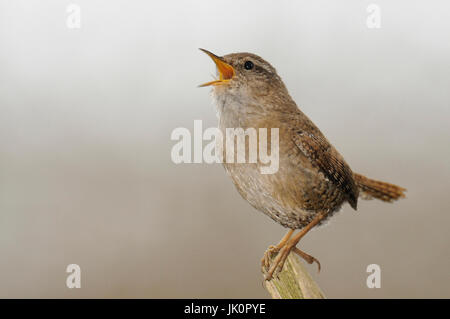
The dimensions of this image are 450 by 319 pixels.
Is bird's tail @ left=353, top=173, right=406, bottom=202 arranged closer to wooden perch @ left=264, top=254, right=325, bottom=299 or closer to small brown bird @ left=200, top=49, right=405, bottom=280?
small brown bird @ left=200, top=49, right=405, bottom=280

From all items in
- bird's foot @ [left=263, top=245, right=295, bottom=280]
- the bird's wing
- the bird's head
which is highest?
the bird's head

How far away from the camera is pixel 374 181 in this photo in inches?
119

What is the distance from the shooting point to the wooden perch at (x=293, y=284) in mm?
1991

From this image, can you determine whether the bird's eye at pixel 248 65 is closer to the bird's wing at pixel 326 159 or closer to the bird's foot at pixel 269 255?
the bird's wing at pixel 326 159

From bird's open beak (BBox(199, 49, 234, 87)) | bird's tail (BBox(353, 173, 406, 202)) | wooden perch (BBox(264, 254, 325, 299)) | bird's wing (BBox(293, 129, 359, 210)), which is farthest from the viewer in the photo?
bird's tail (BBox(353, 173, 406, 202))

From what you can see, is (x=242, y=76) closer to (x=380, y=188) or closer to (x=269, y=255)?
(x=269, y=255)

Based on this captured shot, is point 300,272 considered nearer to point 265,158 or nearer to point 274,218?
point 274,218

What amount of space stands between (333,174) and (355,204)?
0.33 m

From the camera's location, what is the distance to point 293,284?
7.01 ft

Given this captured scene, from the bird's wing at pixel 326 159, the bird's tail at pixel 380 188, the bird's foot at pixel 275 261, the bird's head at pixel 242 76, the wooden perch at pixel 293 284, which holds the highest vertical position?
the bird's head at pixel 242 76

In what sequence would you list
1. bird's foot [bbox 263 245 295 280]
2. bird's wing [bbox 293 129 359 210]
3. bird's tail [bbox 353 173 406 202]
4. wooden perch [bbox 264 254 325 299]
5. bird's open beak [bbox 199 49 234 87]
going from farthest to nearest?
bird's tail [bbox 353 173 406 202]
bird's open beak [bbox 199 49 234 87]
bird's wing [bbox 293 129 359 210]
bird's foot [bbox 263 245 295 280]
wooden perch [bbox 264 254 325 299]

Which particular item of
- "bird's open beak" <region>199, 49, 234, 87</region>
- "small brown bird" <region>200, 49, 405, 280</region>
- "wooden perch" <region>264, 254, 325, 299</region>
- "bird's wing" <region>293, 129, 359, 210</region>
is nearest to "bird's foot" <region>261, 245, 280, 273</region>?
"small brown bird" <region>200, 49, 405, 280</region>

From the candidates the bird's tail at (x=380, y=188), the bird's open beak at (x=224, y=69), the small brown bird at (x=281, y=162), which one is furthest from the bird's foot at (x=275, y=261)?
the bird's open beak at (x=224, y=69)

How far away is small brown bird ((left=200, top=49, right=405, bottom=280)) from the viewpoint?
7.93ft
